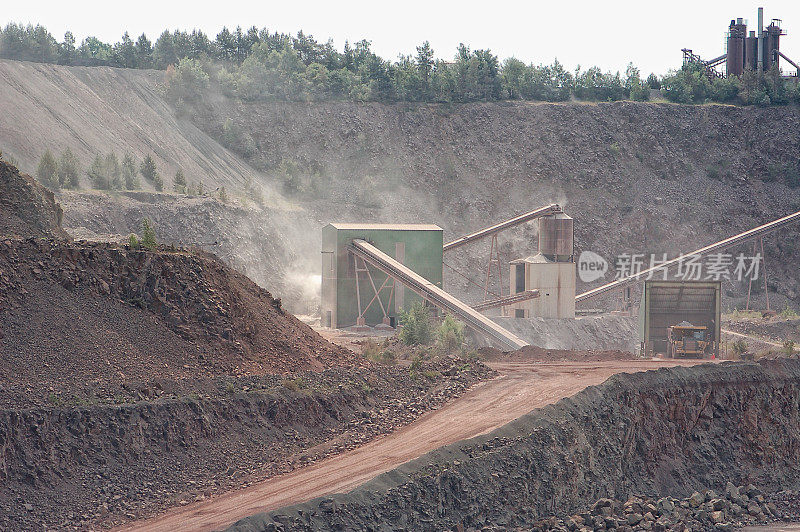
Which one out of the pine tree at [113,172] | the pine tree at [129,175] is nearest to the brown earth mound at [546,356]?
the pine tree at [113,172]

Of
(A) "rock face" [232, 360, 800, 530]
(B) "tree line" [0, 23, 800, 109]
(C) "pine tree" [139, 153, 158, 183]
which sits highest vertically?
(B) "tree line" [0, 23, 800, 109]

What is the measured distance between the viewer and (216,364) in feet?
78.8

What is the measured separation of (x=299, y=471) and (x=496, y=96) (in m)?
65.4

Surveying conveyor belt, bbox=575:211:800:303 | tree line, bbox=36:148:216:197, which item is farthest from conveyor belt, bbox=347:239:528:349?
tree line, bbox=36:148:216:197

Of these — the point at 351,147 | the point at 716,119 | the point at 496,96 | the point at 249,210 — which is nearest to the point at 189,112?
the point at 351,147

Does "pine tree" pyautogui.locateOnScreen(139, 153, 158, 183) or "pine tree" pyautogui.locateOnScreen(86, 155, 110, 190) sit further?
"pine tree" pyautogui.locateOnScreen(139, 153, 158, 183)

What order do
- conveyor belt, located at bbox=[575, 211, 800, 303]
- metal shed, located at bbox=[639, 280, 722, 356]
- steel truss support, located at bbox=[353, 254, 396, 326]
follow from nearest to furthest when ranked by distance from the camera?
metal shed, located at bbox=[639, 280, 722, 356], steel truss support, located at bbox=[353, 254, 396, 326], conveyor belt, located at bbox=[575, 211, 800, 303]

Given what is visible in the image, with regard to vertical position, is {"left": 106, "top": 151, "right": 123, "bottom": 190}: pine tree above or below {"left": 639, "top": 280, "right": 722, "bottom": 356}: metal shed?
above

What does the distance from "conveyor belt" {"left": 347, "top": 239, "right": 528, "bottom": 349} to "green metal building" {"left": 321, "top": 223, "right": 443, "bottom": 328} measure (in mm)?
690

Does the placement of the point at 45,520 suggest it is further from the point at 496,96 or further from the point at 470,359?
the point at 496,96

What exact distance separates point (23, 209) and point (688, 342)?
1016 inches

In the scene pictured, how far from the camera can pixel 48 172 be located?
54875 mm

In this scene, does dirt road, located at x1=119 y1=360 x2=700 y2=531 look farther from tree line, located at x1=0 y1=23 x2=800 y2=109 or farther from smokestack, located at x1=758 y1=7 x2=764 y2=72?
smokestack, located at x1=758 y1=7 x2=764 y2=72

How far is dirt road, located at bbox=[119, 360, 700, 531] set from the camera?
59.5 ft
